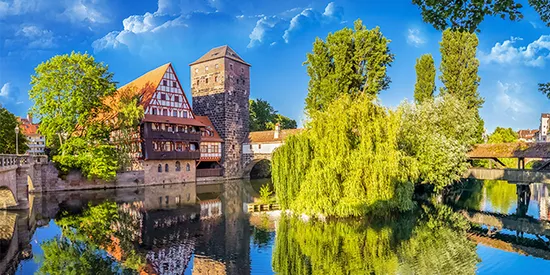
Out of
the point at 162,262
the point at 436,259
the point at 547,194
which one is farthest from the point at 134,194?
the point at 547,194

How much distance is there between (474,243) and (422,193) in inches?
458

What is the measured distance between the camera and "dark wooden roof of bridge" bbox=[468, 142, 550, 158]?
23180mm

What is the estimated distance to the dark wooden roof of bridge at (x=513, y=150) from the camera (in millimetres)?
Result: 23180

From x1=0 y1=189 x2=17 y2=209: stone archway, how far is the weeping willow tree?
13700mm

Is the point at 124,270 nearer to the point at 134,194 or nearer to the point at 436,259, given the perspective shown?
the point at 436,259

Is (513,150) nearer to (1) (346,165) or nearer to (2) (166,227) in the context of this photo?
(1) (346,165)

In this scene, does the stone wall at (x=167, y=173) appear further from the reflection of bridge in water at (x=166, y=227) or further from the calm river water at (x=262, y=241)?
the calm river water at (x=262, y=241)

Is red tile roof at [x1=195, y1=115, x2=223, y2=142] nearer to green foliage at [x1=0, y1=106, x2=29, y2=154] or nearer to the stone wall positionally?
the stone wall

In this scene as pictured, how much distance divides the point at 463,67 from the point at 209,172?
25.2m

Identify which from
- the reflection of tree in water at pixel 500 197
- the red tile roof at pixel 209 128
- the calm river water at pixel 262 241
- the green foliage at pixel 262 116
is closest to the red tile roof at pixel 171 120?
the red tile roof at pixel 209 128

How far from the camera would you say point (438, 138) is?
21891 mm

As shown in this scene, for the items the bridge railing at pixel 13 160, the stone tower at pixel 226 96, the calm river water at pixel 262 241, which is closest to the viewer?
the calm river water at pixel 262 241

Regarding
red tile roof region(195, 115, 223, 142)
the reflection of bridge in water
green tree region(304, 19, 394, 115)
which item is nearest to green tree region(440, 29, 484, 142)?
green tree region(304, 19, 394, 115)

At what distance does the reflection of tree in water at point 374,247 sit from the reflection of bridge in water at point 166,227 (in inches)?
64.1
